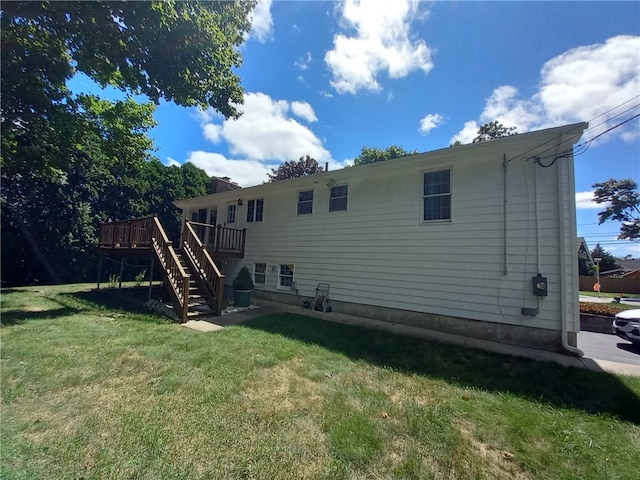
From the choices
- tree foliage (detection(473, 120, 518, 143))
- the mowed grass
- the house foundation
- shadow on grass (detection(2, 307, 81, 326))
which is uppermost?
tree foliage (detection(473, 120, 518, 143))

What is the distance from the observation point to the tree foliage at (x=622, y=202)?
3053 cm

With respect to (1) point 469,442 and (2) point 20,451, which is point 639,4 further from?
(2) point 20,451

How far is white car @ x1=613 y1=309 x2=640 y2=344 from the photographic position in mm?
6867

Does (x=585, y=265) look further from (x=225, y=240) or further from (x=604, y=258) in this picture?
(x=225, y=240)

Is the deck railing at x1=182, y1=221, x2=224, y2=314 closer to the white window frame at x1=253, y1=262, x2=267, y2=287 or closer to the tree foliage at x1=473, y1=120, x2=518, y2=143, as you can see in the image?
the white window frame at x1=253, y1=262, x2=267, y2=287

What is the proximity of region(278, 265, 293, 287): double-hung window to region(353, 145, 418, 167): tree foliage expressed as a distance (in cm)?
1797

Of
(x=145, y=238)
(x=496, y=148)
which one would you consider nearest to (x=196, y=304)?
(x=145, y=238)

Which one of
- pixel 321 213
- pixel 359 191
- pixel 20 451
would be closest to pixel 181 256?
pixel 321 213

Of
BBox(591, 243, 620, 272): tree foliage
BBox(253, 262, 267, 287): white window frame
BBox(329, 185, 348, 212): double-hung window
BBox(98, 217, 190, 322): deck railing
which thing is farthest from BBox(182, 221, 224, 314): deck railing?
BBox(591, 243, 620, 272): tree foliage

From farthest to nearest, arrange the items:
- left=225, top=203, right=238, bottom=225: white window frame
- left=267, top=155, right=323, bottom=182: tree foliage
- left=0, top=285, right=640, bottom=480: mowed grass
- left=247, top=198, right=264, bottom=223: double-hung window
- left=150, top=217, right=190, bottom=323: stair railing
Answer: left=267, top=155, right=323, bottom=182: tree foliage
left=225, top=203, right=238, bottom=225: white window frame
left=247, top=198, right=264, bottom=223: double-hung window
left=150, top=217, right=190, bottom=323: stair railing
left=0, top=285, right=640, bottom=480: mowed grass

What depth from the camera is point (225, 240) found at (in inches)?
472

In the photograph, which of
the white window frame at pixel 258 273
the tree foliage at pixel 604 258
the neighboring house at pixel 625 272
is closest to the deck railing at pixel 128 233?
the white window frame at pixel 258 273

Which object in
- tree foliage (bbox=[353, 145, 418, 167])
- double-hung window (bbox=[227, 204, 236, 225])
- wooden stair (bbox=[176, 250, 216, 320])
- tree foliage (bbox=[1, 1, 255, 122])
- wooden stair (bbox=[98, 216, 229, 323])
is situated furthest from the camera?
tree foliage (bbox=[353, 145, 418, 167])

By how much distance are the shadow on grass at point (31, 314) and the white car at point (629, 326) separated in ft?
46.7
